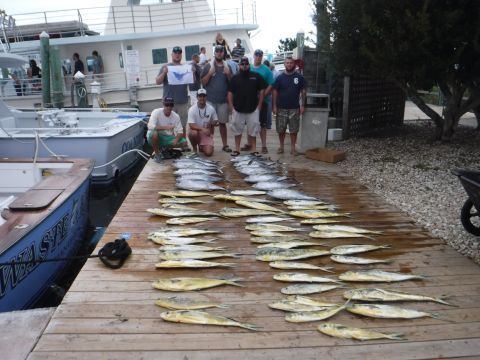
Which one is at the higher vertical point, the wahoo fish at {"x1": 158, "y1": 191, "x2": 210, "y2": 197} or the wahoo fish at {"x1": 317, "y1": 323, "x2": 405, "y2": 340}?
the wahoo fish at {"x1": 158, "y1": 191, "x2": 210, "y2": 197}

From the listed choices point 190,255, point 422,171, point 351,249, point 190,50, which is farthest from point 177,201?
point 190,50

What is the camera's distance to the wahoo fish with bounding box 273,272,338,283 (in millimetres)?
3246

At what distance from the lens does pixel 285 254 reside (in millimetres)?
3658

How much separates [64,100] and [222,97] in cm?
1034

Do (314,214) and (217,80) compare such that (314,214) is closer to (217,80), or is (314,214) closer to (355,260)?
(355,260)

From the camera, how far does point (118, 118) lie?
1047 cm

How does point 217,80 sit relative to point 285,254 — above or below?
above

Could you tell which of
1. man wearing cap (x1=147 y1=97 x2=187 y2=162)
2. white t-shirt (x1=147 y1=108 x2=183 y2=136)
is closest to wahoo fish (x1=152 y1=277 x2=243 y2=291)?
man wearing cap (x1=147 y1=97 x2=187 y2=162)

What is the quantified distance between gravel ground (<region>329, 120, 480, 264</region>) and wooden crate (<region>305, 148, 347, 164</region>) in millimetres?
132

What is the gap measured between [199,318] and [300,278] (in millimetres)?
915

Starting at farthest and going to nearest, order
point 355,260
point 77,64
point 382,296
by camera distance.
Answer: point 77,64
point 355,260
point 382,296

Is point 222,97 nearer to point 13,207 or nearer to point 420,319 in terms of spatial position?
point 13,207

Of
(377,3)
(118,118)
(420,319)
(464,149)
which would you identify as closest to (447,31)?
(377,3)

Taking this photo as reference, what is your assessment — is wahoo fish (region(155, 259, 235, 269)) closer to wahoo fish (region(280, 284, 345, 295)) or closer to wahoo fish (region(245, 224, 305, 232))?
wahoo fish (region(280, 284, 345, 295))
